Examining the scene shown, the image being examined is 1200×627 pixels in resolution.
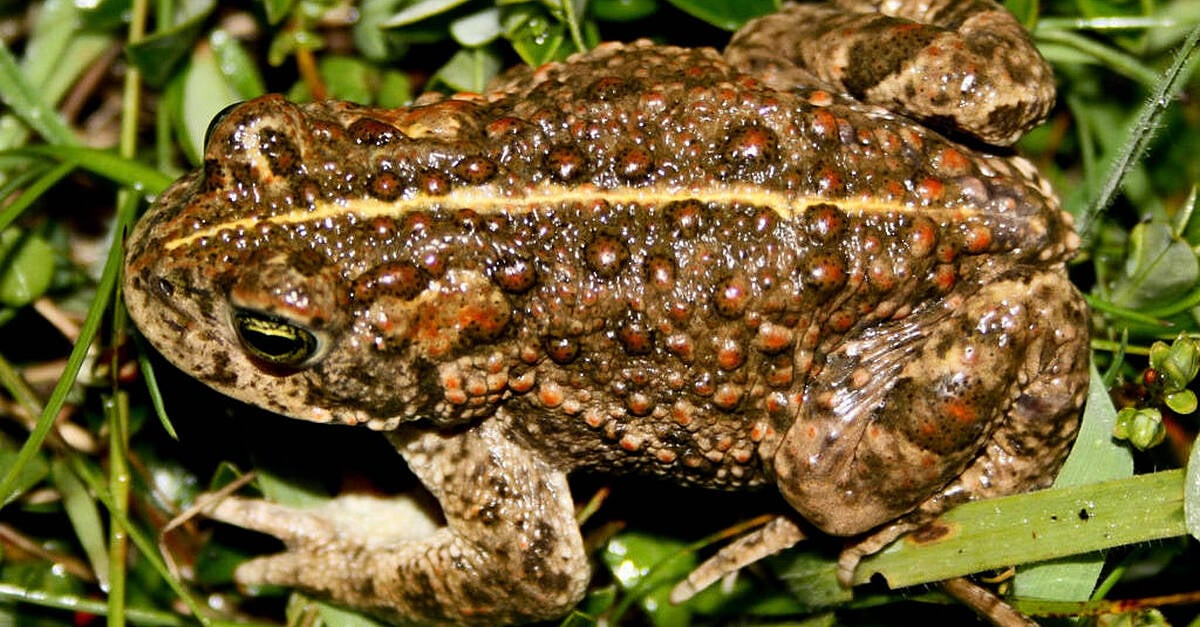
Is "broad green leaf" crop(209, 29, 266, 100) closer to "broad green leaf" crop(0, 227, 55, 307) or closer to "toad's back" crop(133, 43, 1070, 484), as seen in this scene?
"broad green leaf" crop(0, 227, 55, 307)

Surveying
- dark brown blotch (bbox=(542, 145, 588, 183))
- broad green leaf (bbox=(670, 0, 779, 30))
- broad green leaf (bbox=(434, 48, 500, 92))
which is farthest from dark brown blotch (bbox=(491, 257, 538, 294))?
broad green leaf (bbox=(670, 0, 779, 30))

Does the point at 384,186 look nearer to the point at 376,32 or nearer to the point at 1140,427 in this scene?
the point at 376,32

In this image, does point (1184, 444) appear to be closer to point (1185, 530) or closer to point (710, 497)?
point (1185, 530)

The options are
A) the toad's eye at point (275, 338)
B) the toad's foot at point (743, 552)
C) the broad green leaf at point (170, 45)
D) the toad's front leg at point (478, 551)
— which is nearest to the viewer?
the toad's eye at point (275, 338)

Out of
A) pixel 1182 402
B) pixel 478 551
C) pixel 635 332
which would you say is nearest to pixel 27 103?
pixel 478 551

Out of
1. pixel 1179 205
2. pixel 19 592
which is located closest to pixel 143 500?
pixel 19 592

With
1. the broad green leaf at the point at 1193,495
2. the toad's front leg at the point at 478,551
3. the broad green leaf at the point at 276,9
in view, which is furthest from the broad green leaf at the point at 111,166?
the broad green leaf at the point at 1193,495

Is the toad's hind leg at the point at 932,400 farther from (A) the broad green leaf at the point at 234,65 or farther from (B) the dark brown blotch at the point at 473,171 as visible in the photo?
Answer: (A) the broad green leaf at the point at 234,65
